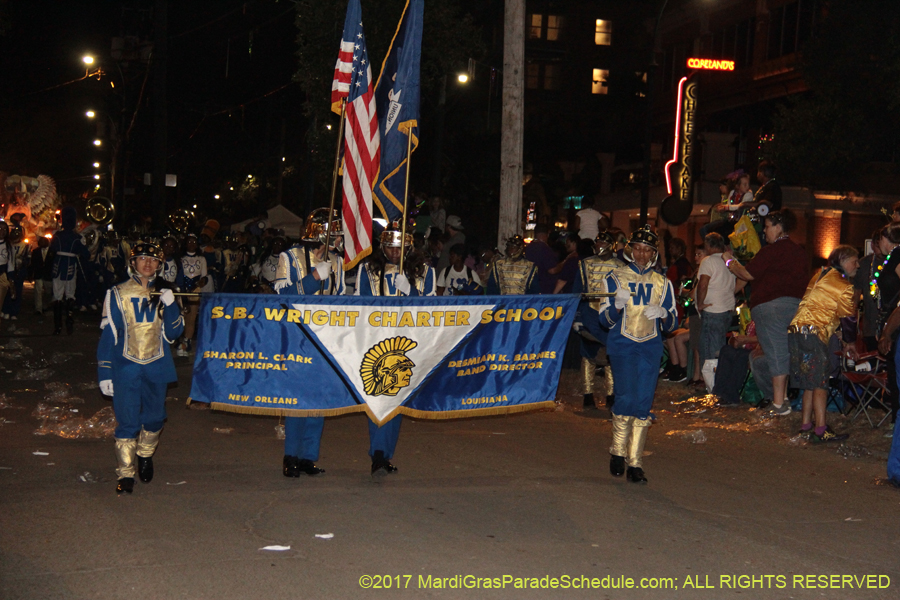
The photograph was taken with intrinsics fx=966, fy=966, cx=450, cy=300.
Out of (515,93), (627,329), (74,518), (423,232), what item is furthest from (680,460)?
(423,232)

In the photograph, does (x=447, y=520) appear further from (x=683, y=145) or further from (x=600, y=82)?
(x=600, y=82)

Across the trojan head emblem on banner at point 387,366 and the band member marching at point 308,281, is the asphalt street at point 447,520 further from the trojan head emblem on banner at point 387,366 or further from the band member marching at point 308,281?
the trojan head emblem on banner at point 387,366

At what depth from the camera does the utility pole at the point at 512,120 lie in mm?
14594

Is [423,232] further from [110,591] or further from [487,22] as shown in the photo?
[487,22]

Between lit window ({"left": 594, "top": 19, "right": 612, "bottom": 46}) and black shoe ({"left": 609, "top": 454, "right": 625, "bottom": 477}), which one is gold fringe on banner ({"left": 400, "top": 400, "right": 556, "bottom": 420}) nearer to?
black shoe ({"left": 609, "top": 454, "right": 625, "bottom": 477})

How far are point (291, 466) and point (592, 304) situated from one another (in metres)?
4.99

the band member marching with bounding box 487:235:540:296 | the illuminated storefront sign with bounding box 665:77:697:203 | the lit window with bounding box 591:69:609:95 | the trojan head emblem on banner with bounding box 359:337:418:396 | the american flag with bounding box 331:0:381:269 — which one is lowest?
the trojan head emblem on banner with bounding box 359:337:418:396

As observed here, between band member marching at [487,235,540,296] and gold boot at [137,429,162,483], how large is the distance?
6614 mm

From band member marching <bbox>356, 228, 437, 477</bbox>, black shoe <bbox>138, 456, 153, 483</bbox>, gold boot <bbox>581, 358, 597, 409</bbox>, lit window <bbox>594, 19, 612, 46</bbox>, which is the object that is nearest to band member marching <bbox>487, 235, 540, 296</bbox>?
gold boot <bbox>581, 358, 597, 409</bbox>

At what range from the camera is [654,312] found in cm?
762

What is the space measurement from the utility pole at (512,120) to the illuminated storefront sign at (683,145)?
11021mm

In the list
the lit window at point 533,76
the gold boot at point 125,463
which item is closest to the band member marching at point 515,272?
the gold boot at point 125,463

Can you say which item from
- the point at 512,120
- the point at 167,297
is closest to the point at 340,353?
the point at 167,297

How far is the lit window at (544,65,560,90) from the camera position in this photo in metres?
56.0
